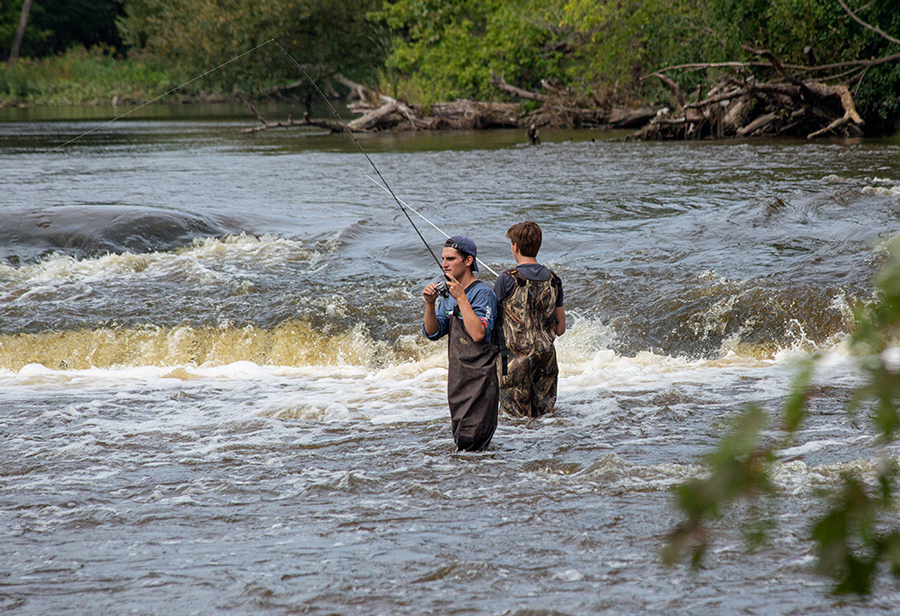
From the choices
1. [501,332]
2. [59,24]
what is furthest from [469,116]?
[59,24]

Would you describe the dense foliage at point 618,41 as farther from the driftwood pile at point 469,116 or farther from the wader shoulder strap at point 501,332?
the wader shoulder strap at point 501,332

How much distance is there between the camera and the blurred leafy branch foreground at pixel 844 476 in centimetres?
95

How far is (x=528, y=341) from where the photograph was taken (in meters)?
5.19

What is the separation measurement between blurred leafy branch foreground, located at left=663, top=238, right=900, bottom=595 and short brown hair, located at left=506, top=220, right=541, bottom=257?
13.2ft

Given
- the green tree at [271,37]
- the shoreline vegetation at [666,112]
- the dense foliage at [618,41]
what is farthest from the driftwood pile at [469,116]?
the green tree at [271,37]

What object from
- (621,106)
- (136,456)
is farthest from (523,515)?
(621,106)

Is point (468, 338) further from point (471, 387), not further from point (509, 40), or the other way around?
point (509, 40)

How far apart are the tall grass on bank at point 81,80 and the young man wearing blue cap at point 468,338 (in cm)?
5437

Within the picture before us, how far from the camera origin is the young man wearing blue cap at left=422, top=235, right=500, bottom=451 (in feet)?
14.9

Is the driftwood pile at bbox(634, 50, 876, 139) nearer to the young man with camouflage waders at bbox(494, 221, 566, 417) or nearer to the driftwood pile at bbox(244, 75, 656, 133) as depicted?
the driftwood pile at bbox(244, 75, 656, 133)

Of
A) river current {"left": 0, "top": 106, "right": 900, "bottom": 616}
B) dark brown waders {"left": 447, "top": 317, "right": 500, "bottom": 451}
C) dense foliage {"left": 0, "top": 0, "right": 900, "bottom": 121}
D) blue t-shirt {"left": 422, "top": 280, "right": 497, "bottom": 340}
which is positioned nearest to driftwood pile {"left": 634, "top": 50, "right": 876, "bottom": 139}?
dense foliage {"left": 0, "top": 0, "right": 900, "bottom": 121}

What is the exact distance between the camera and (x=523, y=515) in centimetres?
394

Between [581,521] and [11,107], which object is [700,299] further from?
[11,107]

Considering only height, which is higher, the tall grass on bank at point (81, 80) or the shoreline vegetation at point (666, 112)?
the tall grass on bank at point (81, 80)
